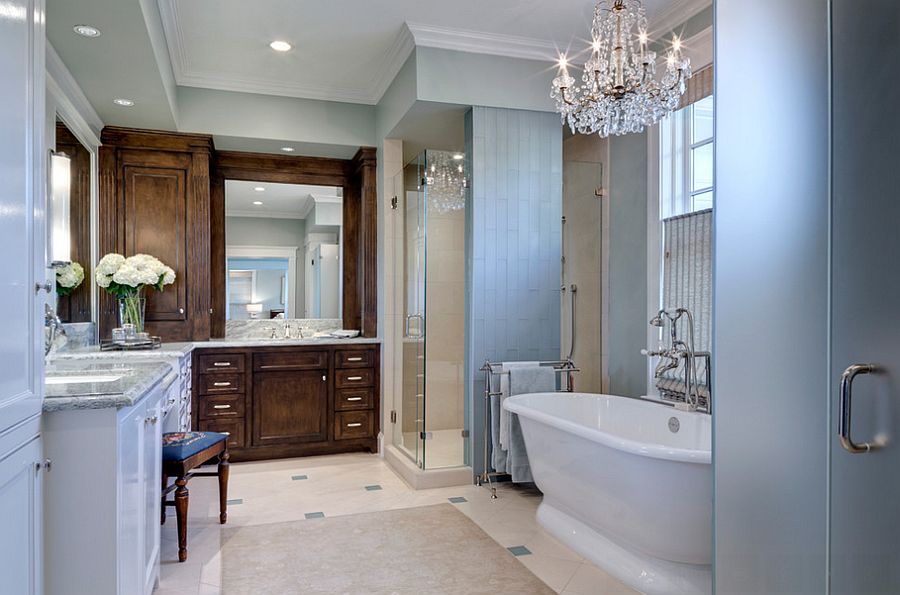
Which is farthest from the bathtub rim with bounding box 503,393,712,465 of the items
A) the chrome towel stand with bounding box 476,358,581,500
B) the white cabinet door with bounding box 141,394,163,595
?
the white cabinet door with bounding box 141,394,163,595

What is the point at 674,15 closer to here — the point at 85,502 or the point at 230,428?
the point at 85,502

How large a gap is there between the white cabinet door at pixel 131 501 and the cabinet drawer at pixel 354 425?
260 cm

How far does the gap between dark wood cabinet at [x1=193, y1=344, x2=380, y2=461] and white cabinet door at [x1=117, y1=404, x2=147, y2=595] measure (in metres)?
2.38

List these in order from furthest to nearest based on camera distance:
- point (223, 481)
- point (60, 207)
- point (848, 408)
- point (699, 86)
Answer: point (60, 207), point (699, 86), point (223, 481), point (848, 408)

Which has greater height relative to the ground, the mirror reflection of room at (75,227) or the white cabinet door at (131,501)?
the mirror reflection of room at (75,227)

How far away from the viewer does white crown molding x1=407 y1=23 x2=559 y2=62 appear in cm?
373

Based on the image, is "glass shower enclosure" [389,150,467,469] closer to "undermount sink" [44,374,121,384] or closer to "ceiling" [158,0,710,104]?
"ceiling" [158,0,710,104]

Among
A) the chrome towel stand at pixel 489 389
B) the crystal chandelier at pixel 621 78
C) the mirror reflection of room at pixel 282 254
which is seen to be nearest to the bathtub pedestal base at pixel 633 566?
the chrome towel stand at pixel 489 389

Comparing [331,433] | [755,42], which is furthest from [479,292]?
[755,42]

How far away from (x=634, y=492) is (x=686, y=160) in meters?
2.10

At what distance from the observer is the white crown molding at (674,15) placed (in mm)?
3350

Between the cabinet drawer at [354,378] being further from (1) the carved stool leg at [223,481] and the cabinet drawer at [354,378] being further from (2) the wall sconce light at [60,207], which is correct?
(2) the wall sconce light at [60,207]

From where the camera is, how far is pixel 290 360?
4.62 m

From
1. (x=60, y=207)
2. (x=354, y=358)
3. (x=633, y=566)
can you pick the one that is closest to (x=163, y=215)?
(x=60, y=207)
